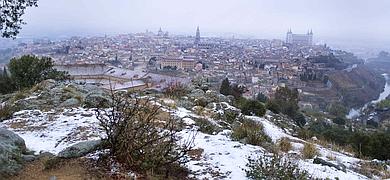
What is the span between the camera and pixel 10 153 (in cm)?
473

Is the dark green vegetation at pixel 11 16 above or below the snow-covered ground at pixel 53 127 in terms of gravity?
above

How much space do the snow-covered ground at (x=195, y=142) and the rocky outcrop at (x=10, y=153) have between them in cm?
38

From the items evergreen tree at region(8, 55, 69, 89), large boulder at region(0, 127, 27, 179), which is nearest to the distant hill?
evergreen tree at region(8, 55, 69, 89)

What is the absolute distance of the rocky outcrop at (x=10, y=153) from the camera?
441 cm

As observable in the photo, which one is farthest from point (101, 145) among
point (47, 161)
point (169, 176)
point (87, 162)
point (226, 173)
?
point (226, 173)

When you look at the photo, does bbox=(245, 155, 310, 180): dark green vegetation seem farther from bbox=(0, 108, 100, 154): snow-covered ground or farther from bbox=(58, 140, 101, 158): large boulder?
bbox=(0, 108, 100, 154): snow-covered ground

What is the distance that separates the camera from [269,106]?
20.7 meters

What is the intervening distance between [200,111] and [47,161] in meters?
5.74

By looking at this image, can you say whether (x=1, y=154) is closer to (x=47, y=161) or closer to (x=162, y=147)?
(x=47, y=161)

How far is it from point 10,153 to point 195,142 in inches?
106

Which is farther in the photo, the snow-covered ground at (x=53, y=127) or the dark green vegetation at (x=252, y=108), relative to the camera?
the dark green vegetation at (x=252, y=108)

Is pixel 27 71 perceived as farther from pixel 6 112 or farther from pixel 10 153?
pixel 10 153

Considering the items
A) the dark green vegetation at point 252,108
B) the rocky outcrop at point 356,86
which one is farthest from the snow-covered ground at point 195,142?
the rocky outcrop at point 356,86

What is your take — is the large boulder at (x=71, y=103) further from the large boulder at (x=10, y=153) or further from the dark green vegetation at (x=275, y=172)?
the dark green vegetation at (x=275, y=172)
